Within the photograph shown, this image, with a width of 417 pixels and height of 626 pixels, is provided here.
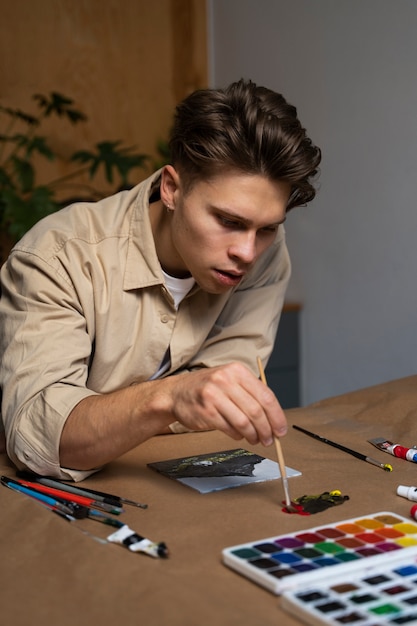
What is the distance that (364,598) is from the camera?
0.77 metres

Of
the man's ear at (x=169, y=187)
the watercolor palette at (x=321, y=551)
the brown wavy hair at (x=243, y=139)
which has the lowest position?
the watercolor palette at (x=321, y=551)

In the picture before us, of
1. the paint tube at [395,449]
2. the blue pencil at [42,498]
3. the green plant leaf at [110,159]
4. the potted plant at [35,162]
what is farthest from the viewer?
the green plant leaf at [110,159]

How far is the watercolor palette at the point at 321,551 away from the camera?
82 centimetres

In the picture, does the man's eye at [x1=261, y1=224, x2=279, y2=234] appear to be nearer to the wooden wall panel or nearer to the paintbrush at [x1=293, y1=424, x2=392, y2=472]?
the paintbrush at [x1=293, y1=424, x2=392, y2=472]

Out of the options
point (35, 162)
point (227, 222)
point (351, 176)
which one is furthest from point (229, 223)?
point (35, 162)

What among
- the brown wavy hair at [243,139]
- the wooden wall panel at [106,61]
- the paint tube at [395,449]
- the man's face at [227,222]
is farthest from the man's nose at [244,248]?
the wooden wall panel at [106,61]

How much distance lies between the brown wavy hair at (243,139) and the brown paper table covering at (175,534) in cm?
44

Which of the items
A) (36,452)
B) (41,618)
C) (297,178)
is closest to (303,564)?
(41,618)

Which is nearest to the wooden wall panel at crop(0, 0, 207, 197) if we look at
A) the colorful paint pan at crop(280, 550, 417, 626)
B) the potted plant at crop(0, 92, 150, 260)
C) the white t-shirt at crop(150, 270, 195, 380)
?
the potted plant at crop(0, 92, 150, 260)

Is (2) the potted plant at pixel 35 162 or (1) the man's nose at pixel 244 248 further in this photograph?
(2) the potted plant at pixel 35 162

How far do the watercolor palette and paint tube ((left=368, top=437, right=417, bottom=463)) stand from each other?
11.9 inches

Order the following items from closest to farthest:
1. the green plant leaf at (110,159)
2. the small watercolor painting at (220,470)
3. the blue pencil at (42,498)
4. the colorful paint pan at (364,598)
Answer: the colorful paint pan at (364,598) < the blue pencil at (42,498) < the small watercolor painting at (220,470) < the green plant leaf at (110,159)

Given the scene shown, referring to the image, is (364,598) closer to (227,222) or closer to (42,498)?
(42,498)

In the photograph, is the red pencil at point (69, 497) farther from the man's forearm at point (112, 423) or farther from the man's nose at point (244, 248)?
the man's nose at point (244, 248)
